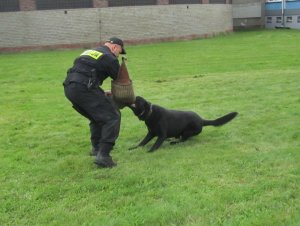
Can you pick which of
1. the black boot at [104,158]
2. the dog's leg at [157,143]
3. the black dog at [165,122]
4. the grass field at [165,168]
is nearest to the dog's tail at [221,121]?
the black dog at [165,122]

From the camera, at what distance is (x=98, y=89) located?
668 cm

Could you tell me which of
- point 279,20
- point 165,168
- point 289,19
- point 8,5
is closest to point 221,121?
point 165,168

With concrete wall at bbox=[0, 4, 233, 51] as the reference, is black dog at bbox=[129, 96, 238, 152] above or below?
below

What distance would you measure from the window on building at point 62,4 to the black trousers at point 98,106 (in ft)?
92.9

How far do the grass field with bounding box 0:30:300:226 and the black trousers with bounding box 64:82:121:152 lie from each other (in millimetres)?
493

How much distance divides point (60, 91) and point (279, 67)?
24.6ft

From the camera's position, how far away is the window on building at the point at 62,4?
33.6 metres

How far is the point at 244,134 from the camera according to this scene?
8.20 meters

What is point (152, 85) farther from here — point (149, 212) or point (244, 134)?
point (149, 212)

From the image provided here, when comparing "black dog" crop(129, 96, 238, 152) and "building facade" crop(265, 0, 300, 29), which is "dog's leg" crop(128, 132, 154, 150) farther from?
"building facade" crop(265, 0, 300, 29)

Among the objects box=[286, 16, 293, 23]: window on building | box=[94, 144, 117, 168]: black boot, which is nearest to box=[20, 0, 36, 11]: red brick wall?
box=[286, 16, 293, 23]: window on building

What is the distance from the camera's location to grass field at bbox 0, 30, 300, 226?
5.10m

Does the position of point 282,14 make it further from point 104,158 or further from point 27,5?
point 104,158

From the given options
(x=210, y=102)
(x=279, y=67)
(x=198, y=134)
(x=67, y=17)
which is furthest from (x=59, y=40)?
(x=198, y=134)
